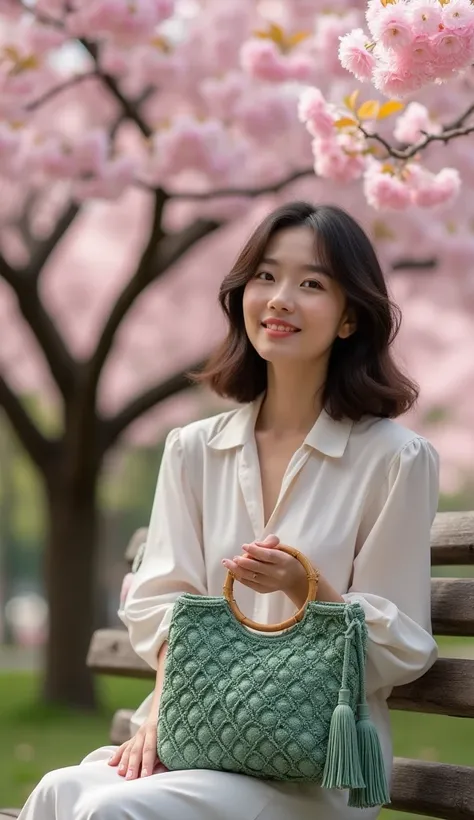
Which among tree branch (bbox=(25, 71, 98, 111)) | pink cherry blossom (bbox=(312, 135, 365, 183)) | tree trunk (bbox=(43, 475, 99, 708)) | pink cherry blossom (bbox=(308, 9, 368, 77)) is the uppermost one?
pink cherry blossom (bbox=(308, 9, 368, 77))

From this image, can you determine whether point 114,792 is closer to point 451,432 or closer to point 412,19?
point 412,19

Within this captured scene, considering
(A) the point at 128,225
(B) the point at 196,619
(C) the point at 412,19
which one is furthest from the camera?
(A) the point at 128,225

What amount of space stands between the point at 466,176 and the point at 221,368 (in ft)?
13.7

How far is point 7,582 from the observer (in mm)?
22062

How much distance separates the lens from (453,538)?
116 inches

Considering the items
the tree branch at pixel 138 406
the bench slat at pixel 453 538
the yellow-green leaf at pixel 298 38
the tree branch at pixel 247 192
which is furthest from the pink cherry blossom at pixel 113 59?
the bench slat at pixel 453 538

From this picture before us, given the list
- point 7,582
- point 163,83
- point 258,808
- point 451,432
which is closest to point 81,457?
point 163,83

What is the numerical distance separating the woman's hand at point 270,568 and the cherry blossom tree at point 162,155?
5.35ft

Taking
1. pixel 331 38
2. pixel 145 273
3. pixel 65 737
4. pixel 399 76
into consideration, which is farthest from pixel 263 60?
pixel 65 737

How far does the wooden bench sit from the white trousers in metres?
0.32

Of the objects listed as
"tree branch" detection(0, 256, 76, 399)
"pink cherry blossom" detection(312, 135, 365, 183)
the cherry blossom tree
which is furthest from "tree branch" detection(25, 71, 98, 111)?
"pink cherry blossom" detection(312, 135, 365, 183)

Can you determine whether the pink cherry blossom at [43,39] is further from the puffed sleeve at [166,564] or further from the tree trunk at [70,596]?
the puffed sleeve at [166,564]

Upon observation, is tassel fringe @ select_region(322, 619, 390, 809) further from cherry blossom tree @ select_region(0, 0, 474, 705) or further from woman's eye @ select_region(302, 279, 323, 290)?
cherry blossom tree @ select_region(0, 0, 474, 705)

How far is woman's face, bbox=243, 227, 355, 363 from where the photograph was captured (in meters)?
2.73
